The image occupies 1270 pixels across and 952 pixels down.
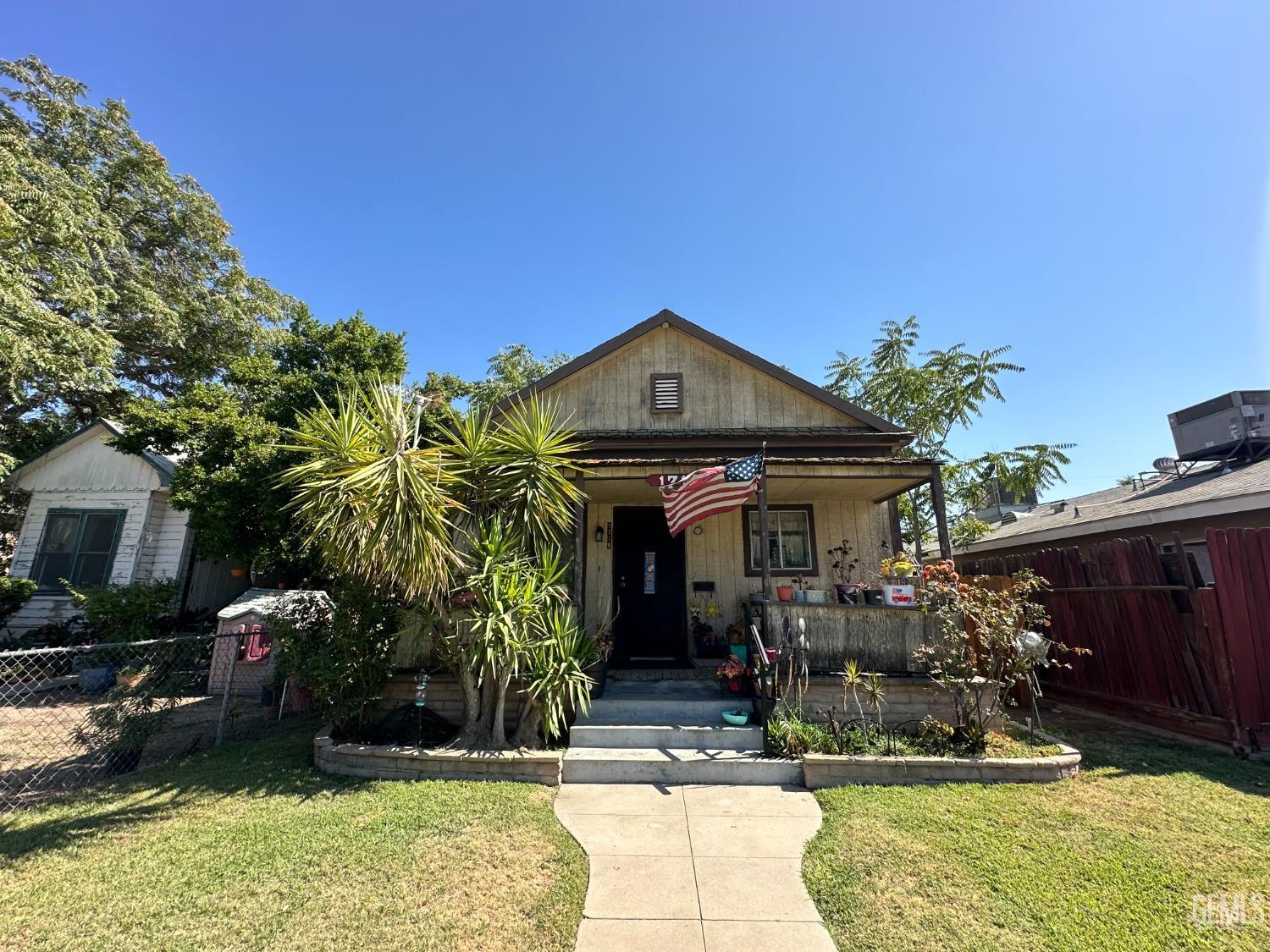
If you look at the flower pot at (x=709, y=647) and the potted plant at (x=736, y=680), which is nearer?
the potted plant at (x=736, y=680)

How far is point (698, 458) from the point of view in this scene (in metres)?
8.41

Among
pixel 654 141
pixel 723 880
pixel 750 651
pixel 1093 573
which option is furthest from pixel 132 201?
pixel 1093 573

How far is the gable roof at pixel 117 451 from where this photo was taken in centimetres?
1129

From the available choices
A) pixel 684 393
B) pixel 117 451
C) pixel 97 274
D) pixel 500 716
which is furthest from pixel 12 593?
pixel 684 393

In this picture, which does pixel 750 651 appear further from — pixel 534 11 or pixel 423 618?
pixel 534 11

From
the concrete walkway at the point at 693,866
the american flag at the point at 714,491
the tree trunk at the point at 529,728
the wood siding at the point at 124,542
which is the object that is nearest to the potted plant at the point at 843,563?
the american flag at the point at 714,491

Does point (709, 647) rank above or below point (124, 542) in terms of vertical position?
below

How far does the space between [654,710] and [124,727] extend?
5.72 metres

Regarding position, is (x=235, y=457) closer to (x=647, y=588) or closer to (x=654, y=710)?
(x=647, y=588)

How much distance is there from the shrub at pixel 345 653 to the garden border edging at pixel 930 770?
4783 millimetres

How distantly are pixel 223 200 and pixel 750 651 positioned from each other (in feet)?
80.9

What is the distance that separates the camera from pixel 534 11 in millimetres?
8375

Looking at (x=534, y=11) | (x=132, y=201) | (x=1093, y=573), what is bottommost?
(x=1093, y=573)

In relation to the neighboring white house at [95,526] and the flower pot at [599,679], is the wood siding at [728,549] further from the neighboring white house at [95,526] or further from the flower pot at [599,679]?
the neighboring white house at [95,526]
